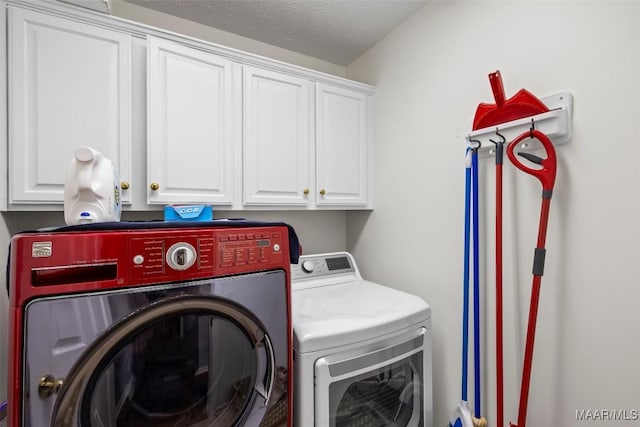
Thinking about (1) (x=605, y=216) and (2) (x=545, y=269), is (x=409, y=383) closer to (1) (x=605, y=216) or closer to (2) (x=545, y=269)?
(2) (x=545, y=269)

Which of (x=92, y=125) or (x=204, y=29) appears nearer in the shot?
(x=92, y=125)

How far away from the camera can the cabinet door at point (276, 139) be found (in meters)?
1.59

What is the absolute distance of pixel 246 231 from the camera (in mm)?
970

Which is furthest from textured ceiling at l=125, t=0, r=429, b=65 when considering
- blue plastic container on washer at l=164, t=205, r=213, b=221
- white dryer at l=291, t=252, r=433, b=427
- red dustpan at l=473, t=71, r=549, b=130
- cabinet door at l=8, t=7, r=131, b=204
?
white dryer at l=291, t=252, r=433, b=427

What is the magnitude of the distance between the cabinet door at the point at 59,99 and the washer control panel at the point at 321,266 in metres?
0.94

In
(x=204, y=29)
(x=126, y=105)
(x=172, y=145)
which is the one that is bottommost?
(x=172, y=145)

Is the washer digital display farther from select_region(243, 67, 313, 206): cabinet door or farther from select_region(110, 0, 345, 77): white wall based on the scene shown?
select_region(110, 0, 345, 77): white wall

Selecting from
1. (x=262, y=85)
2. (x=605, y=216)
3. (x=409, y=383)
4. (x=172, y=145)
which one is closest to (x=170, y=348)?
(x=172, y=145)

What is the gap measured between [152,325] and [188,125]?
96cm

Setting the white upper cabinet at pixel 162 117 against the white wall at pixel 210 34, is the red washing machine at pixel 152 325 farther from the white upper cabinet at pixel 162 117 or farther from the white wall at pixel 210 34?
the white wall at pixel 210 34

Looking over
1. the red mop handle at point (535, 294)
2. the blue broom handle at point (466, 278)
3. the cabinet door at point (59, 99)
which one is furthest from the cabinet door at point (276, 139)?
the red mop handle at point (535, 294)

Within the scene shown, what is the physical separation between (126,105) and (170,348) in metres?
1.07

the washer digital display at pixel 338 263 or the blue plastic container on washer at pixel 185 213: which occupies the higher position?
the blue plastic container on washer at pixel 185 213

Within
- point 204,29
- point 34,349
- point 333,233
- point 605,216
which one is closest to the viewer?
point 34,349
